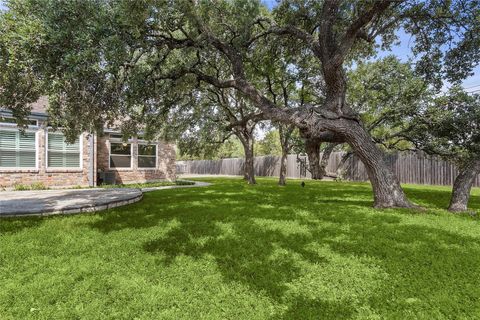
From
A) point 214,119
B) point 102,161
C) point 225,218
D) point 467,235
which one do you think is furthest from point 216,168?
point 467,235

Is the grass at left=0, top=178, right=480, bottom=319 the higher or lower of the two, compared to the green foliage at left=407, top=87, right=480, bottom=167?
lower

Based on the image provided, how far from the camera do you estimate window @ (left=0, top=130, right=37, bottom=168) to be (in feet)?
40.6

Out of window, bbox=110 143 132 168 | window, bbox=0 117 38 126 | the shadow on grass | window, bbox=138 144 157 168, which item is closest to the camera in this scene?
the shadow on grass

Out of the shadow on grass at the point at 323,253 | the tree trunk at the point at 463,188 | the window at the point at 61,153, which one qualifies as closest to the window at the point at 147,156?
the window at the point at 61,153

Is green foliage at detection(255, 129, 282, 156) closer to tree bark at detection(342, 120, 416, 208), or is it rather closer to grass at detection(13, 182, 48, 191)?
grass at detection(13, 182, 48, 191)

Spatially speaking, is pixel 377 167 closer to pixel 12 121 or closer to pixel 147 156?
pixel 12 121

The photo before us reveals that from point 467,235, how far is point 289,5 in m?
8.72

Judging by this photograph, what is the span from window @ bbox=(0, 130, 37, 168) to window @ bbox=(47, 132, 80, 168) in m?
0.63

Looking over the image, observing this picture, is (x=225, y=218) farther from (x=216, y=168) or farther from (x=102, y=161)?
(x=216, y=168)

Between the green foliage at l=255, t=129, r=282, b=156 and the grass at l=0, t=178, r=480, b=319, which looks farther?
the green foliage at l=255, t=129, r=282, b=156

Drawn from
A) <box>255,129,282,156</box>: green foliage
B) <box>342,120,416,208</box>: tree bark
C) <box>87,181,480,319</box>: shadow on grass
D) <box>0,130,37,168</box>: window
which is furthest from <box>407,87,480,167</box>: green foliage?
<box>255,129,282,156</box>: green foliage

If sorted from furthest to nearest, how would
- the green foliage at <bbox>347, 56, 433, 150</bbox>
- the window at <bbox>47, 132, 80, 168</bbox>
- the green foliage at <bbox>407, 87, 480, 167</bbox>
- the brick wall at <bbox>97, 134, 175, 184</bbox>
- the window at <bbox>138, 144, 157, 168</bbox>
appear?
1. the window at <bbox>138, 144, 157, 168</bbox>
2. the brick wall at <bbox>97, 134, 175, 184</bbox>
3. the window at <bbox>47, 132, 80, 168</bbox>
4. the green foliage at <bbox>347, 56, 433, 150</bbox>
5. the green foliage at <bbox>407, 87, 480, 167</bbox>

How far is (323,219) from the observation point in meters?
6.51

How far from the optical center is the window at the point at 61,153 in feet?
44.2
